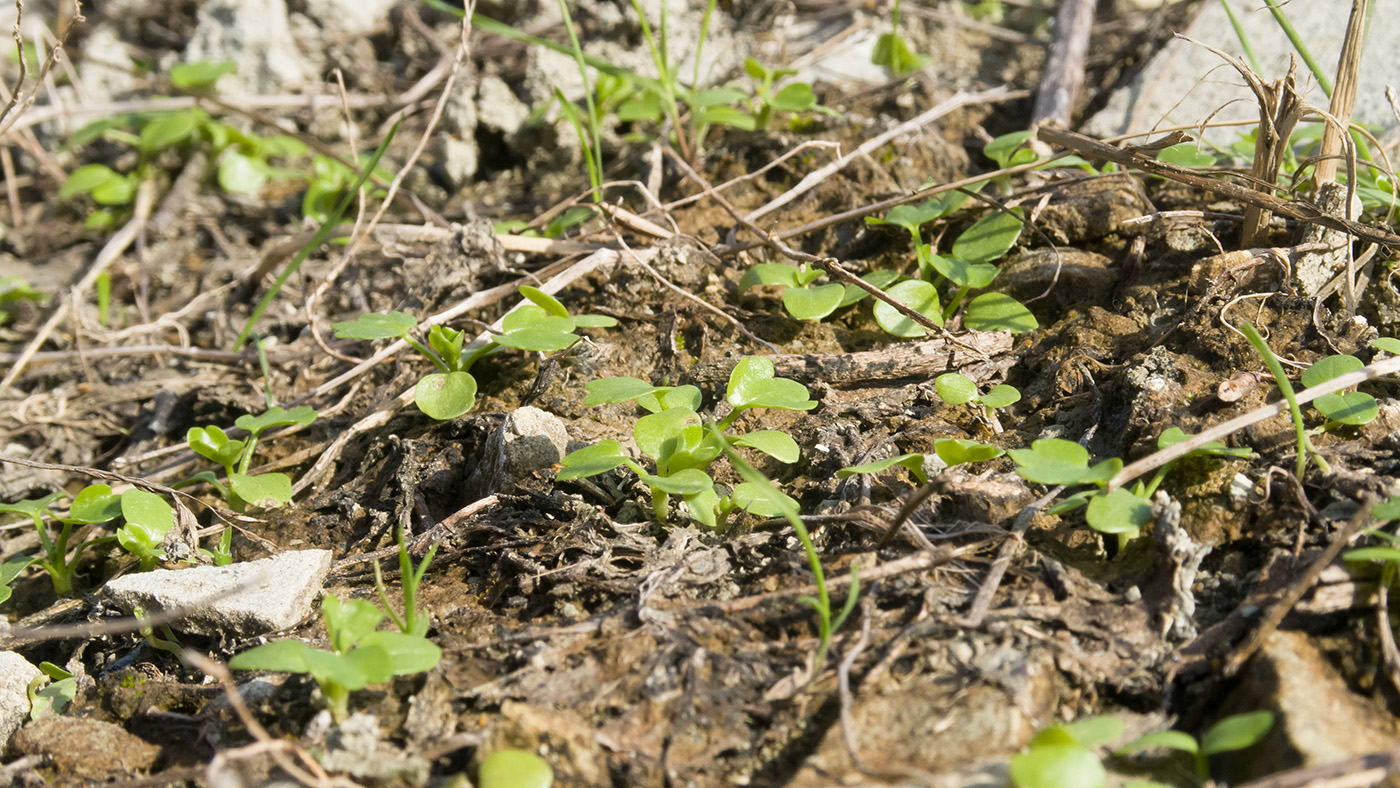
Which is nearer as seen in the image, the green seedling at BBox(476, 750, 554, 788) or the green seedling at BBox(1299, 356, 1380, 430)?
the green seedling at BBox(476, 750, 554, 788)

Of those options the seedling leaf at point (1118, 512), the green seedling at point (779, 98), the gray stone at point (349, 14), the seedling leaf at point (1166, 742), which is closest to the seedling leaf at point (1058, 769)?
the seedling leaf at point (1166, 742)

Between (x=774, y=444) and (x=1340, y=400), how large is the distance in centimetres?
89

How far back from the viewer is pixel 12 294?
2.68 meters

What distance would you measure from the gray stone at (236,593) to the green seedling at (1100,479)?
3.82 feet

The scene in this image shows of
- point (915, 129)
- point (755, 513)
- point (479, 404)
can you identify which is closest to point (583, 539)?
point (755, 513)

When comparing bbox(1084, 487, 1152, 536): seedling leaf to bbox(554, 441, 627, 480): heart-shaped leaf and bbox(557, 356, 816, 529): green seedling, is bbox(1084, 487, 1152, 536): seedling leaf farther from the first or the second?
bbox(554, 441, 627, 480): heart-shaped leaf

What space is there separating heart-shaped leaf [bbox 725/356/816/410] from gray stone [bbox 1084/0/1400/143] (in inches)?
59.2

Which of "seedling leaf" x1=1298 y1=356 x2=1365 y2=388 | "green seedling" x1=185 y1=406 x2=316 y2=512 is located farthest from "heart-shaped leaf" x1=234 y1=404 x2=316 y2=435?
"seedling leaf" x1=1298 y1=356 x2=1365 y2=388

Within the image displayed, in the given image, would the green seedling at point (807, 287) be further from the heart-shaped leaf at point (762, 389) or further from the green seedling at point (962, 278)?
the heart-shaped leaf at point (762, 389)

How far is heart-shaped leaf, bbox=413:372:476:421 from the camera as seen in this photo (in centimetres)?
178

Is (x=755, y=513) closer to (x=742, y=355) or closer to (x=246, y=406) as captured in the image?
(x=742, y=355)

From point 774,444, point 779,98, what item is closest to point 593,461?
→ point 774,444

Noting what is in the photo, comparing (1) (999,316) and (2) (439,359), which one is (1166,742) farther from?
(2) (439,359)

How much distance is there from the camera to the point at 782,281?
1.96 m
